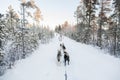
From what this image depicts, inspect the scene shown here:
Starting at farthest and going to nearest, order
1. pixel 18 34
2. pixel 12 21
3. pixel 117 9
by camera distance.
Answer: pixel 12 21 → pixel 117 9 → pixel 18 34

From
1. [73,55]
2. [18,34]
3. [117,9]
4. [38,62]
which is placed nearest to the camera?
[38,62]

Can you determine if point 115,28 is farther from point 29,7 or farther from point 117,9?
point 29,7

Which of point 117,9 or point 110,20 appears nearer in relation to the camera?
point 117,9

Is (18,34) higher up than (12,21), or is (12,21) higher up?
(12,21)

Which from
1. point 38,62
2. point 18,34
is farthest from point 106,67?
point 18,34

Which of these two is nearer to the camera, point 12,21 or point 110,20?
point 110,20

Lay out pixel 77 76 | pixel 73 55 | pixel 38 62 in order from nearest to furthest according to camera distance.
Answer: pixel 77 76 → pixel 38 62 → pixel 73 55

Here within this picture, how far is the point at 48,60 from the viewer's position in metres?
22.9

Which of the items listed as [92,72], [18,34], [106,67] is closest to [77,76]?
[92,72]

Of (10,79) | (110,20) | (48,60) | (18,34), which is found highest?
(110,20)

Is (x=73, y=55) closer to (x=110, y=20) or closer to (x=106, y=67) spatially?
(x=106, y=67)

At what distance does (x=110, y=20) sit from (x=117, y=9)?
15.2 feet

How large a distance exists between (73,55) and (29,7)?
11.7 metres

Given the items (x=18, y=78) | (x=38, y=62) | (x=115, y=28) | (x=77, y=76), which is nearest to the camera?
(x=77, y=76)
